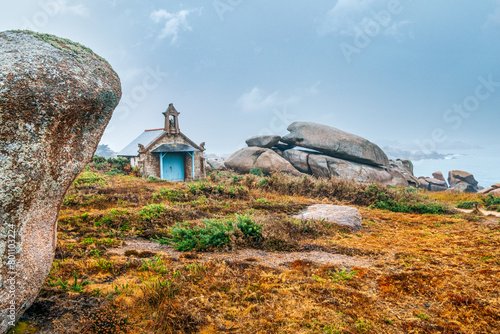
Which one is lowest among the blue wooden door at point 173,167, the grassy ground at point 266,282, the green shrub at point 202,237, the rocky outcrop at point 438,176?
the grassy ground at point 266,282

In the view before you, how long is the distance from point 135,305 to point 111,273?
1.16 m

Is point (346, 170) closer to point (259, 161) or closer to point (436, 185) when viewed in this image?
point (259, 161)

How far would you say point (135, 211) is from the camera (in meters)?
7.91

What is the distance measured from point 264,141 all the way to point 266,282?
72.3 ft

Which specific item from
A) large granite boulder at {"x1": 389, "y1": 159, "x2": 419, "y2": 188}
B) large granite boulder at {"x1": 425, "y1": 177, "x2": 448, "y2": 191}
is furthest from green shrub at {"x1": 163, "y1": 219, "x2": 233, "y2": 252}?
large granite boulder at {"x1": 425, "y1": 177, "x2": 448, "y2": 191}

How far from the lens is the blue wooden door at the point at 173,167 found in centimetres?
2436

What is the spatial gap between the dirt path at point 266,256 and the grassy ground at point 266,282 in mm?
145

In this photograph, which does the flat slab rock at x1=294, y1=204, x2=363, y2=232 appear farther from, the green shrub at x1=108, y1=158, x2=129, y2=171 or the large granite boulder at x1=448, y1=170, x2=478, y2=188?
the large granite boulder at x1=448, y1=170, x2=478, y2=188

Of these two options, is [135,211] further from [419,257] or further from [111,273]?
[419,257]

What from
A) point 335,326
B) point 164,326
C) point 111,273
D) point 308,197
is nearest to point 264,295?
point 335,326

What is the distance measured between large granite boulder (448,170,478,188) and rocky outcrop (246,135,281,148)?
78.1 ft

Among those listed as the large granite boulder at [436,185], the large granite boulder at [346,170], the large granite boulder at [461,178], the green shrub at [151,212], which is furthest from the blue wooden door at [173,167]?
the large granite boulder at [461,178]

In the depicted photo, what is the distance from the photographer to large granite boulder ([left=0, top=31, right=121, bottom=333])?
94.4 inches

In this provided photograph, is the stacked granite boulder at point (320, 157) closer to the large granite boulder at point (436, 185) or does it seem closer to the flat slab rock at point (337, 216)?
the large granite boulder at point (436, 185)
